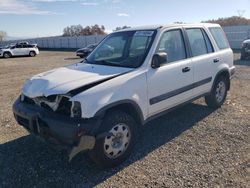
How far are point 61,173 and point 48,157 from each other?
55 centimetres

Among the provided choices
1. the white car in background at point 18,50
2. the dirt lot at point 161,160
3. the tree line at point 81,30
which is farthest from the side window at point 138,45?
the tree line at point 81,30

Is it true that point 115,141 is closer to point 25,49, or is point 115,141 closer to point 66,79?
point 66,79

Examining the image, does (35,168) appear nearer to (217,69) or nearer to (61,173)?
(61,173)

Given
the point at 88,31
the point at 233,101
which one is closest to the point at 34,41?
the point at 88,31

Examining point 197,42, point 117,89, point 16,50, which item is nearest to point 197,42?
point 197,42

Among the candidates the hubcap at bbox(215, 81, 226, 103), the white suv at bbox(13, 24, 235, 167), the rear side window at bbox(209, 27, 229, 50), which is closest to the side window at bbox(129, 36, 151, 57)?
the white suv at bbox(13, 24, 235, 167)

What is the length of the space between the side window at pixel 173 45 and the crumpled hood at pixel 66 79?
0.85m

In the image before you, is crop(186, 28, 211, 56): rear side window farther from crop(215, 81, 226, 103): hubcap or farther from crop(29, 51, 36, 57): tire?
crop(29, 51, 36, 57): tire

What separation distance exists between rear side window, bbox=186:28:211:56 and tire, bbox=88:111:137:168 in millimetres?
2137

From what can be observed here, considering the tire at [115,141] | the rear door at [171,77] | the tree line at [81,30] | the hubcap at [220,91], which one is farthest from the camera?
the tree line at [81,30]

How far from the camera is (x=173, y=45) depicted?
499 centimetres

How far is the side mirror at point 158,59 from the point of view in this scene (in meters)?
4.34

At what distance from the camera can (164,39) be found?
4773 millimetres

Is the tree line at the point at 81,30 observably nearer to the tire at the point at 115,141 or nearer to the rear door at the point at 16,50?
the rear door at the point at 16,50
